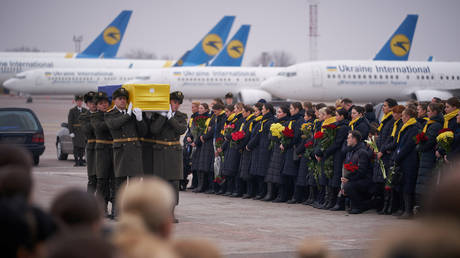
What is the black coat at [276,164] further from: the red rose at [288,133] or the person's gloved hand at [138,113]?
the person's gloved hand at [138,113]

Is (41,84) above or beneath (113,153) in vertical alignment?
above

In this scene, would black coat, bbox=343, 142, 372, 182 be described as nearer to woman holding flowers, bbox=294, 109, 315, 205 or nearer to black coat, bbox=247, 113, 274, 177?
woman holding flowers, bbox=294, 109, 315, 205

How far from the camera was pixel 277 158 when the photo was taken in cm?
1382

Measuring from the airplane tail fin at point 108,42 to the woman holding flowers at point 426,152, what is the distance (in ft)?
216

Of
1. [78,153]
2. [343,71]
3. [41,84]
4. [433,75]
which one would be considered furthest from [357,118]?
[41,84]

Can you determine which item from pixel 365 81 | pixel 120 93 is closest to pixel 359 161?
pixel 120 93

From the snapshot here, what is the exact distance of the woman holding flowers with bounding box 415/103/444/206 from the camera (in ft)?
37.4

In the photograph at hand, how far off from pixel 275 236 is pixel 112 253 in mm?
6785

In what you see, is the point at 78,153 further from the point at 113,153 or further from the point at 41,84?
the point at 41,84

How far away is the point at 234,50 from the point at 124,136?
46522mm

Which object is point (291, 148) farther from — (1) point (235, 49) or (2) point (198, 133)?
(1) point (235, 49)

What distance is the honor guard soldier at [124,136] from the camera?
10.9 metres

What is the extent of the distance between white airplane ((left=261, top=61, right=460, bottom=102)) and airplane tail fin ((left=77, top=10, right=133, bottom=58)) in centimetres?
3998

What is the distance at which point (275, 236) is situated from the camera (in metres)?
9.73
